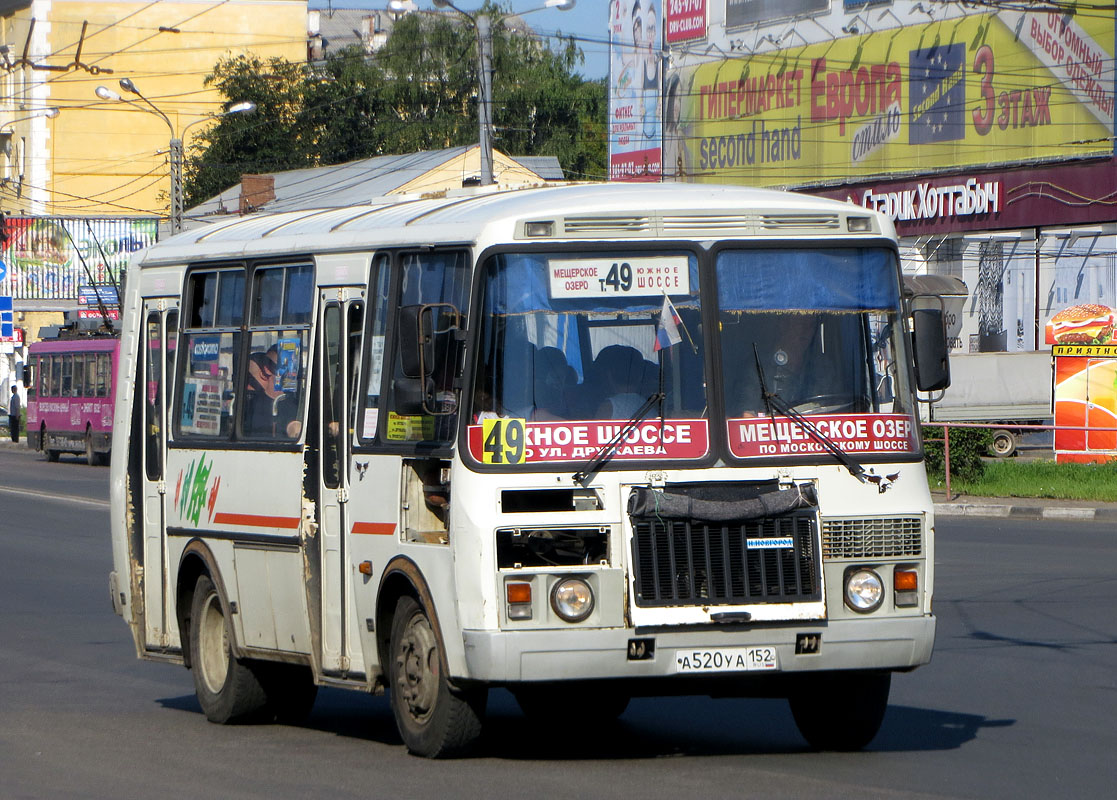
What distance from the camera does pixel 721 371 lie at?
783 cm

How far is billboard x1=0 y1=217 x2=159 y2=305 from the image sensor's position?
70938 millimetres

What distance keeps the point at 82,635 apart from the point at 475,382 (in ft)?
21.3

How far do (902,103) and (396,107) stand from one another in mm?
38261

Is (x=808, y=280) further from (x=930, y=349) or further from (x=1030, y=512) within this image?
(x=1030, y=512)

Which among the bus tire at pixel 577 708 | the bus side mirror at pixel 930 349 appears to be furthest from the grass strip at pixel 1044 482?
the bus side mirror at pixel 930 349

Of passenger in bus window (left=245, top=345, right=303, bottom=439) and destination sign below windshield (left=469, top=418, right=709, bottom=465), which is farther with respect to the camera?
passenger in bus window (left=245, top=345, right=303, bottom=439)

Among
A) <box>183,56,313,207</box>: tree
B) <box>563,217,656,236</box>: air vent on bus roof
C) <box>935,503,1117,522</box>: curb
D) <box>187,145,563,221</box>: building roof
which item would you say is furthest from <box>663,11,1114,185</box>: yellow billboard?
<box>563,217,656,236</box>: air vent on bus roof

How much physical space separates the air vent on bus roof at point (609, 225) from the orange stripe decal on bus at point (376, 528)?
1.46 meters

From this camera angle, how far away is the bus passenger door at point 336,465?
8.57 metres

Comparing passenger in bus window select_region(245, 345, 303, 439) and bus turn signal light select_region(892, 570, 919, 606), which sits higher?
passenger in bus window select_region(245, 345, 303, 439)

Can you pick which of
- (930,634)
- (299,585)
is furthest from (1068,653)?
(299,585)

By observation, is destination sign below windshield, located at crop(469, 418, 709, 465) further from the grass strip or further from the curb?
the grass strip

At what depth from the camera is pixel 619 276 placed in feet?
25.7

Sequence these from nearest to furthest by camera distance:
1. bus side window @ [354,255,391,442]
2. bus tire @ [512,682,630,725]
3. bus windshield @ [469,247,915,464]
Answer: bus windshield @ [469,247,915,464] < bus side window @ [354,255,391,442] < bus tire @ [512,682,630,725]
